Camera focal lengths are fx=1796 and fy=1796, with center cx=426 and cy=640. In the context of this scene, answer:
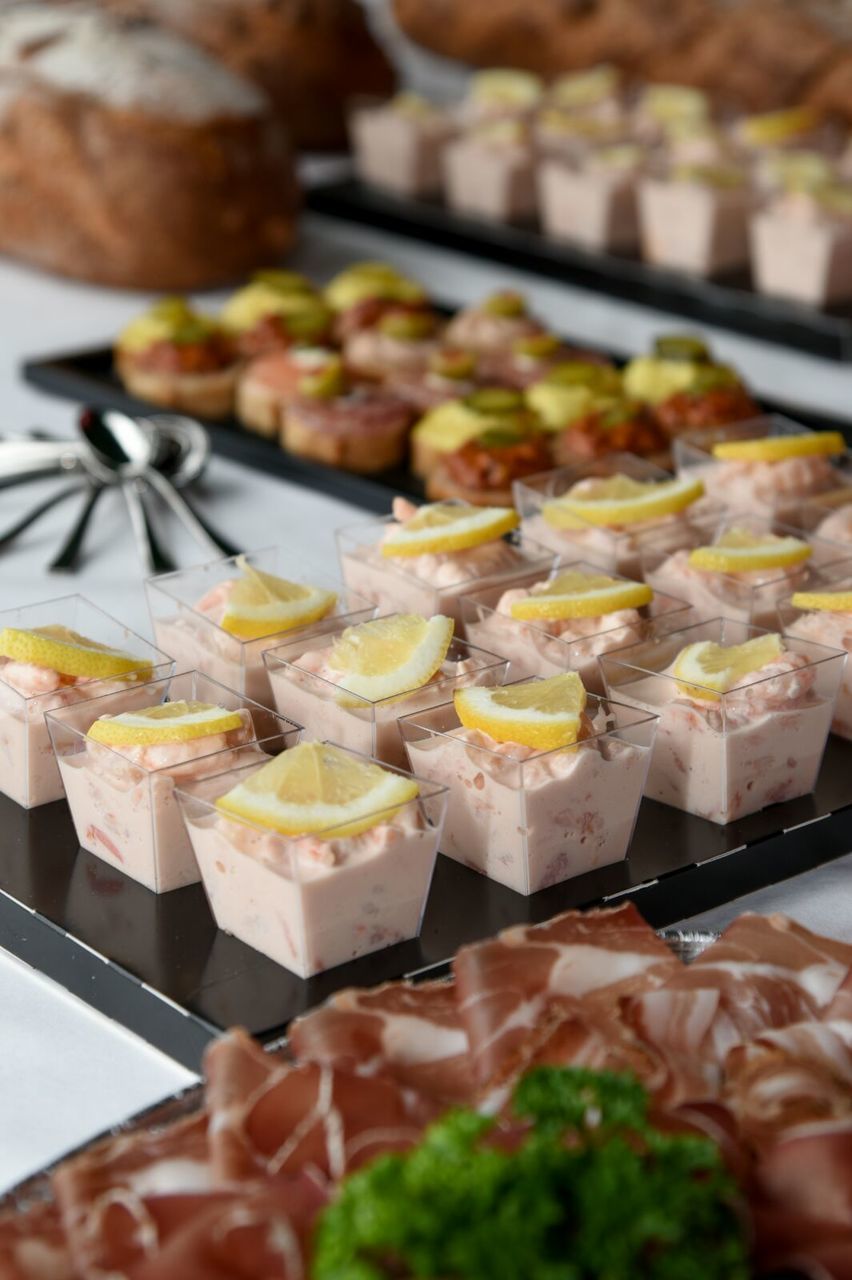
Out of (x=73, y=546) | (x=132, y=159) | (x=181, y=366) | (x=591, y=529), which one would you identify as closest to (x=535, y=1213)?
(x=591, y=529)

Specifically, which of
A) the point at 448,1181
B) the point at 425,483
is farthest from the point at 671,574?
the point at 448,1181

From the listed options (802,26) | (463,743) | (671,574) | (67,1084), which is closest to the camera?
(67,1084)

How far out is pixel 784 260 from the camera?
13.8ft

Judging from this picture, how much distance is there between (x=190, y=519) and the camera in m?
3.12

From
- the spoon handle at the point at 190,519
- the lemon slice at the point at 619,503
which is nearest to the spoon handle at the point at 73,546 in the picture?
the spoon handle at the point at 190,519

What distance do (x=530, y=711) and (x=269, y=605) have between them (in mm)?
490

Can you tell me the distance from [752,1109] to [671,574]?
3.75ft

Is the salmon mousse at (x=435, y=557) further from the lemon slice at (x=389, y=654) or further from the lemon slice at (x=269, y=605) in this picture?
the lemon slice at (x=389, y=654)

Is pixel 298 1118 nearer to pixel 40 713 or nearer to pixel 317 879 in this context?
pixel 317 879

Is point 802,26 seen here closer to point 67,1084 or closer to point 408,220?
point 408,220

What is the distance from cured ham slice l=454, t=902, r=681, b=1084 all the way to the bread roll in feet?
13.3

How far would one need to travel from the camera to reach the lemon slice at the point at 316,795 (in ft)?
5.78

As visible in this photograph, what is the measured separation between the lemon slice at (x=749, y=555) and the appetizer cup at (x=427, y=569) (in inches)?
8.3

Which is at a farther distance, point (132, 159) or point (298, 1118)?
point (132, 159)
